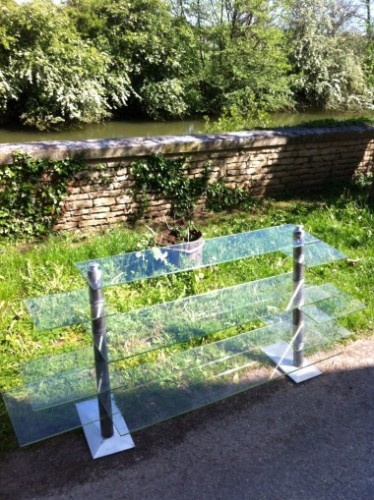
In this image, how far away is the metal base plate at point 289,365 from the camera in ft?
9.62

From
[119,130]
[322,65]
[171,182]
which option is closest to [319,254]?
[171,182]

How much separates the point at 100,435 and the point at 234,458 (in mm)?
677

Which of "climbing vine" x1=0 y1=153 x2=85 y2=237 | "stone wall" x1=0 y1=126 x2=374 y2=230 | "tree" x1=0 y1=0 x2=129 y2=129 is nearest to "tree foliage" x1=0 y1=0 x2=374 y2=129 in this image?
"tree" x1=0 y1=0 x2=129 y2=129

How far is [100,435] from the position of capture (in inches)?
96.7

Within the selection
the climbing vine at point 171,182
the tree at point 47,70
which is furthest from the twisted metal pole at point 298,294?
the tree at point 47,70

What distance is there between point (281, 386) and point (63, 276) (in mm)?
2038

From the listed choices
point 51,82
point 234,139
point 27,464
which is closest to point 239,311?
point 27,464

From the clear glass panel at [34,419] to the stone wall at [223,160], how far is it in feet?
8.60

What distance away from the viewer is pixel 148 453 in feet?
7.83

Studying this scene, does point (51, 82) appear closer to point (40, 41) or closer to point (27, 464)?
point (40, 41)

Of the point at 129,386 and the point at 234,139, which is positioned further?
the point at 234,139

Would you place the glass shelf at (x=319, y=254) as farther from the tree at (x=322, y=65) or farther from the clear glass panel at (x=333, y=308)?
the tree at (x=322, y=65)

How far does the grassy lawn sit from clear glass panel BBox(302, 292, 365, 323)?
0.33 metres

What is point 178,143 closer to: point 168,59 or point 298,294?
point 298,294
